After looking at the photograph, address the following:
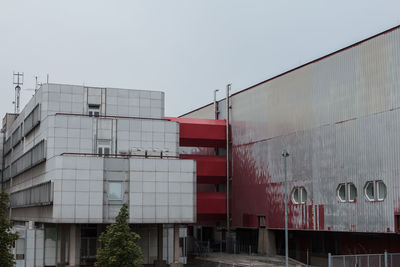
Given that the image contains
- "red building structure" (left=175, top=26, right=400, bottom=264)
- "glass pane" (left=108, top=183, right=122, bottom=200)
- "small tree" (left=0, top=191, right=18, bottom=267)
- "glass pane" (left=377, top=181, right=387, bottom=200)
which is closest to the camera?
"small tree" (left=0, top=191, right=18, bottom=267)

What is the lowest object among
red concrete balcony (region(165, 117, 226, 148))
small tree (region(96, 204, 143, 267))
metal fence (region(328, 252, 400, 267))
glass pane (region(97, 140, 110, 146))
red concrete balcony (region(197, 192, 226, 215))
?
metal fence (region(328, 252, 400, 267))

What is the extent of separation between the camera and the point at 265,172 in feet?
222

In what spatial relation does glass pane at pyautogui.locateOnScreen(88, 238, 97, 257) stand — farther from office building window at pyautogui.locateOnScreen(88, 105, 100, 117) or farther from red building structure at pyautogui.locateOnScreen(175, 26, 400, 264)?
red building structure at pyautogui.locateOnScreen(175, 26, 400, 264)

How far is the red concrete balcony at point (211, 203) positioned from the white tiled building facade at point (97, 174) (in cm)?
1396

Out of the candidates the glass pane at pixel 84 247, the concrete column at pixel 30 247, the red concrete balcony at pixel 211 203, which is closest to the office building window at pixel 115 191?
the glass pane at pixel 84 247

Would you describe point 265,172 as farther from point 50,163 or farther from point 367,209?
point 50,163

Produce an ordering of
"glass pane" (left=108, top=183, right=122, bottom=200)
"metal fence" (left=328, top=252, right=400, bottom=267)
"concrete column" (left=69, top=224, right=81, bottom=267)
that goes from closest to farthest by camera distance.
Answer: "metal fence" (left=328, top=252, right=400, bottom=267), "concrete column" (left=69, top=224, right=81, bottom=267), "glass pane" (left=108, top=183, right=122, bottom=200)

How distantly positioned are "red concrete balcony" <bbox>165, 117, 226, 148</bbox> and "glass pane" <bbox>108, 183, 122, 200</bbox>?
20.9m

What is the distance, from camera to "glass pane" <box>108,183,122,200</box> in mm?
53312

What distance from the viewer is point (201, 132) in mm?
75500

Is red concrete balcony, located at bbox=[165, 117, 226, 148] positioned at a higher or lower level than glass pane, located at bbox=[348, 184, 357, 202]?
higher

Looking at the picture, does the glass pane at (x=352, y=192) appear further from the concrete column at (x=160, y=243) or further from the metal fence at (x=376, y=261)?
the concrete column at (x=160, y=243)

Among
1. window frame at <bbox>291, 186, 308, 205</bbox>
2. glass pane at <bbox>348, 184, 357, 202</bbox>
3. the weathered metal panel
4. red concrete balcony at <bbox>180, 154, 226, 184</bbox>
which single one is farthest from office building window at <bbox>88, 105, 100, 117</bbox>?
glass pane at <bbox>348, 184, 357, 202</bbox>

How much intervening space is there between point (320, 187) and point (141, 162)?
698 inches
